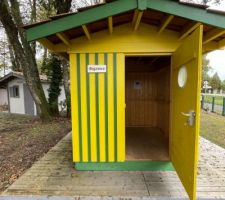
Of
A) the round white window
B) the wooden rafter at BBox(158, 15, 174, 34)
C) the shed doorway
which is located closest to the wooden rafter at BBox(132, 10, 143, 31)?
the wooden rafter at BBox(158, 15, 174, 34)

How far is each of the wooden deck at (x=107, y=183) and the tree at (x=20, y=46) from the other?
497 cm

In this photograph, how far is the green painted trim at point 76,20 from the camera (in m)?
2.58

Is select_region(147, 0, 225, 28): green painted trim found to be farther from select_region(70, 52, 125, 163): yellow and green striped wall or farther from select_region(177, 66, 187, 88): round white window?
select_region(70, 52, 125, 163): yellow and green striped wall

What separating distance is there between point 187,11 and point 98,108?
6.54 ft

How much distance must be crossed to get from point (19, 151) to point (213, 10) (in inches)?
192

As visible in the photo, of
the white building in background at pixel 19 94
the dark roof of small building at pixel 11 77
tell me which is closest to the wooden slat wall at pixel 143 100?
the white building in background at pixel 19 94

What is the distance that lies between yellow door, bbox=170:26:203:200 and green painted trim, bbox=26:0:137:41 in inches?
40.4

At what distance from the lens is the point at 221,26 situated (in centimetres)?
252

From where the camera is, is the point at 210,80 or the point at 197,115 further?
the point at 210,80

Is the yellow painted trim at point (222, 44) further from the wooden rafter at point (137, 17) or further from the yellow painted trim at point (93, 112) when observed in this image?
the yellow painted trim at point (93, 112)

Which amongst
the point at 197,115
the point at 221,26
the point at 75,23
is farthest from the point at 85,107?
the point at 221,26

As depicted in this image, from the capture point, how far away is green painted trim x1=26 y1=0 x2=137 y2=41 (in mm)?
2584

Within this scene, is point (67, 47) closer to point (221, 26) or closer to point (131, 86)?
point (221, 26)

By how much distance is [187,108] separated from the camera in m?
2.47
